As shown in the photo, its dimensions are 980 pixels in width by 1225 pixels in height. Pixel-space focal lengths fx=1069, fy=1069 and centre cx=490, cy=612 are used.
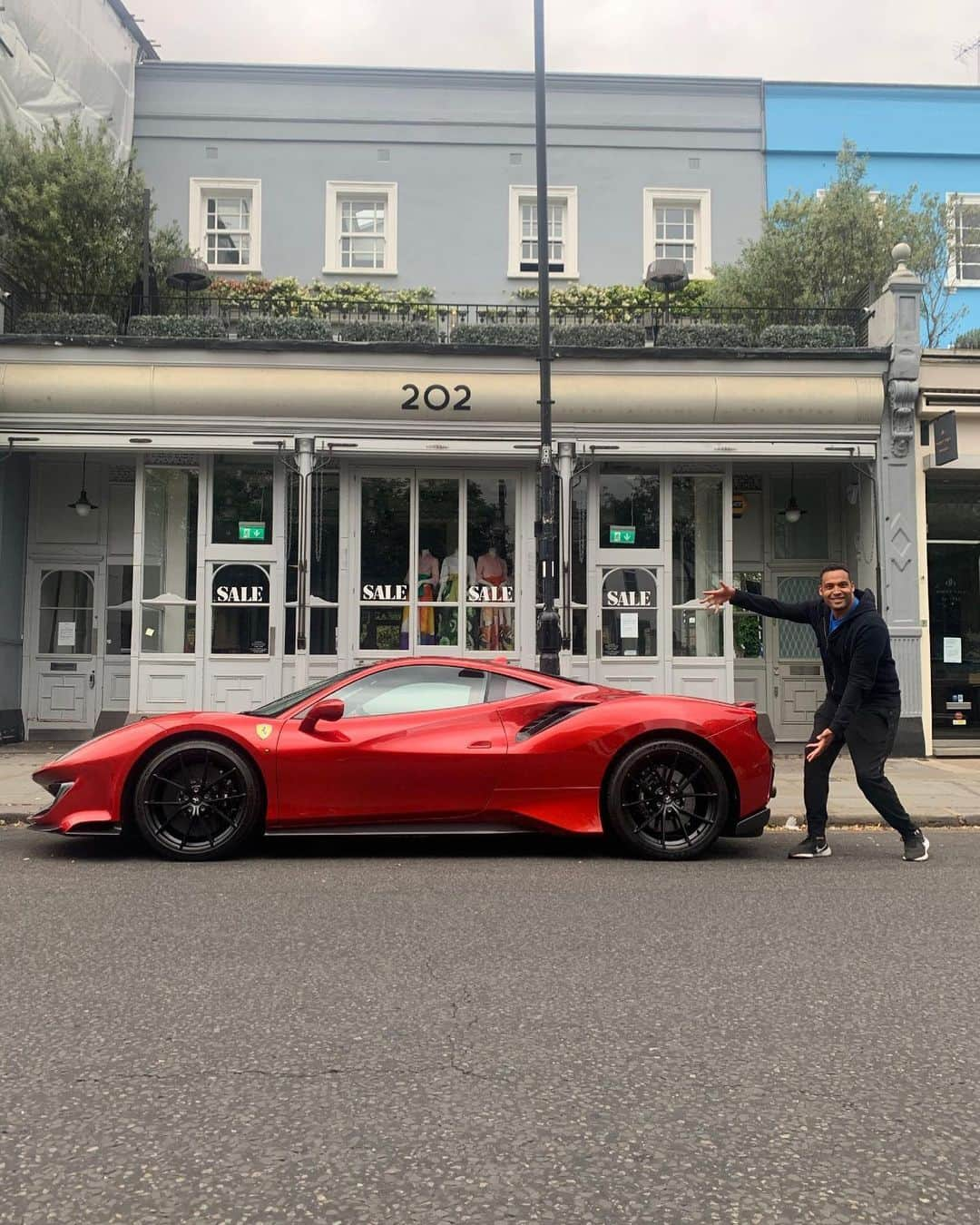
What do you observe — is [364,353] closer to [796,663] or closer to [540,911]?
[796,663]

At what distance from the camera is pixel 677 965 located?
4.50m

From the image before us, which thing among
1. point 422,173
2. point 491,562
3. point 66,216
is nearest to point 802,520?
point 491,562

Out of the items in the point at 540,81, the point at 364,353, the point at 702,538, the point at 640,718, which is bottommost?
the point at 640,718

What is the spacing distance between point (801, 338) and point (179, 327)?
818 cm

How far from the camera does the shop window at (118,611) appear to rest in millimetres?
15453

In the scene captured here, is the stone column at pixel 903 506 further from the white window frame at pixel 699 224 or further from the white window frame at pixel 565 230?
the white window frame at pixel 565 230

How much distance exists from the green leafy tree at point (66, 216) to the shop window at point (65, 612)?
383cm

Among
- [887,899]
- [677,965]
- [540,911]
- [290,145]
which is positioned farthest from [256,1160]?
[290,145]

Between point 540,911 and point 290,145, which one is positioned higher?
point 290,145

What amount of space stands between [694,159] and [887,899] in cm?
1726

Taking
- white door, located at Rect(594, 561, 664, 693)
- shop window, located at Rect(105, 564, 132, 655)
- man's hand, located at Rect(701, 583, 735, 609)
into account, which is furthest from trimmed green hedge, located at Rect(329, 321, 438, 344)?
man's hand, located at Rect(701, 583, 735, 609)

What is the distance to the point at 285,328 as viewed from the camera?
14.1 meters

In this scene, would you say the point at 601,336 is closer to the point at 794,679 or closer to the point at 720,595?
the point at 794,679

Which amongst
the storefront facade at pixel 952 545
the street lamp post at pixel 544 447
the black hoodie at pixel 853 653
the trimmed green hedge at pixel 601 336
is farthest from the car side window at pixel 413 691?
the storefront facade at pixel 952 545
